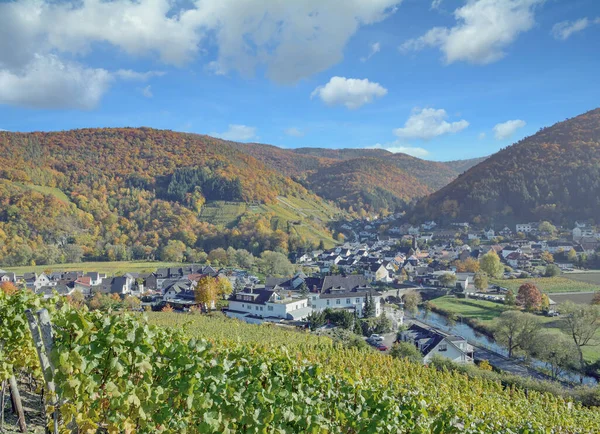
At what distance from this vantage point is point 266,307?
132 feet

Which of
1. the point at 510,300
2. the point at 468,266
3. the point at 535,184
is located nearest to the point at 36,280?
the point at 510,300

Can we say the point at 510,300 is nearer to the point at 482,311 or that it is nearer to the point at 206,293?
the point at 482,311

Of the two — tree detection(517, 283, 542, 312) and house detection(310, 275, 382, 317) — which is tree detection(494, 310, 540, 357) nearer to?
tree detection(517, 283, 542, 312)

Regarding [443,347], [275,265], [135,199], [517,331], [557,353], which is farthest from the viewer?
[135,199]

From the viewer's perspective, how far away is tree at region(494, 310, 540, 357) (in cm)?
2739

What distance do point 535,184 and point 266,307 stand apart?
88085mm

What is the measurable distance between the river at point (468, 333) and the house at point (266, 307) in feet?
38.5

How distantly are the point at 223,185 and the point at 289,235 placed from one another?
38.4 m

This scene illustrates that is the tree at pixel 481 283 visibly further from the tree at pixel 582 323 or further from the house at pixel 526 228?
the house at pixel 526 228

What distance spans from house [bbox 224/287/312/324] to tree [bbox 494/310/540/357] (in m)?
17.7

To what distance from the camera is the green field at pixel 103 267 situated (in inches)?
2533

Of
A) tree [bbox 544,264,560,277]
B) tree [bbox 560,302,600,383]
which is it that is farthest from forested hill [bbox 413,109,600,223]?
tree [bbox 560,302,600,383]

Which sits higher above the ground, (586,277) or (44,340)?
(44,340)

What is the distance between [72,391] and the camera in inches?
161
